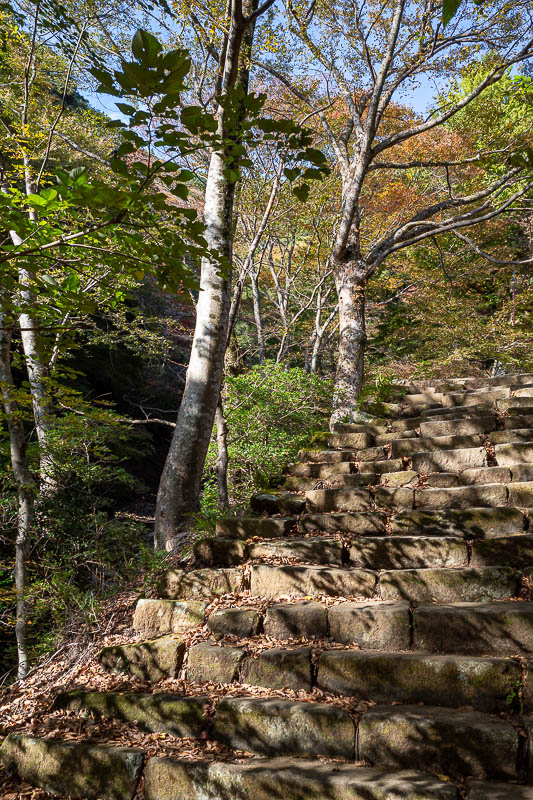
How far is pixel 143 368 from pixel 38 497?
29.8ft

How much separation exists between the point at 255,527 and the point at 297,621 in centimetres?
104

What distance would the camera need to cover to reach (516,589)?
2.51m

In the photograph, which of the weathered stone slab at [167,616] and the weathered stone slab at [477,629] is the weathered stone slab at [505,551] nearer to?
the weathered stone slab at [477,629]

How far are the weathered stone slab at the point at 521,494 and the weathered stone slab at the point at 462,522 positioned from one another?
0.83ft

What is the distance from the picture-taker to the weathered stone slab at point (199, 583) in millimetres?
3119

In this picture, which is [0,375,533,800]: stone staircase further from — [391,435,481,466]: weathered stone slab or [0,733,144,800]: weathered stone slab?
[391,435,481,466]: weathered stone slab

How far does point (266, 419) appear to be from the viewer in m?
7.32

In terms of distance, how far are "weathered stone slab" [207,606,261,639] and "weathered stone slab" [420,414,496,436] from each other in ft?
8.62

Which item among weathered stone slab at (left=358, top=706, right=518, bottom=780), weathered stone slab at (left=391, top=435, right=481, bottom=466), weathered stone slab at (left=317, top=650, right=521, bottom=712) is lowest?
weathered stone slab at (left=358, top=706, right=518, bottom=780)

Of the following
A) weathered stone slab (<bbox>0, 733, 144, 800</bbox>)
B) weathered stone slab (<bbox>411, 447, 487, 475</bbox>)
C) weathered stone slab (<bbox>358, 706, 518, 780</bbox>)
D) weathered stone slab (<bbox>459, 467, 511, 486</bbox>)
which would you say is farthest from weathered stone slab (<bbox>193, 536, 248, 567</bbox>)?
weathered stone slab (<bbox>459, 467, 511, 486</bbox>)

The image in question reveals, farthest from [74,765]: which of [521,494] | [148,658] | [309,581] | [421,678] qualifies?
[521,494]

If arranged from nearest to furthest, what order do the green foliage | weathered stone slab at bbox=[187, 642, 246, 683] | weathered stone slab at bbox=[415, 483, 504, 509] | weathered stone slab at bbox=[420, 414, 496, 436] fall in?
weathered stone slab at bbox=[187, 642, 246, 683] → weathered stone slab at bbox=[415, 483, 504, 509] → weathered stone slab at bbox=[420, 414, 496, 436] → the green foliage

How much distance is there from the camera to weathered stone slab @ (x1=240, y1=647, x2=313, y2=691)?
7.73ft

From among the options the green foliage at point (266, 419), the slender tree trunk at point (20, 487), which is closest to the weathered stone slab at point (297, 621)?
the slender tree trunk at point (20, 487)
